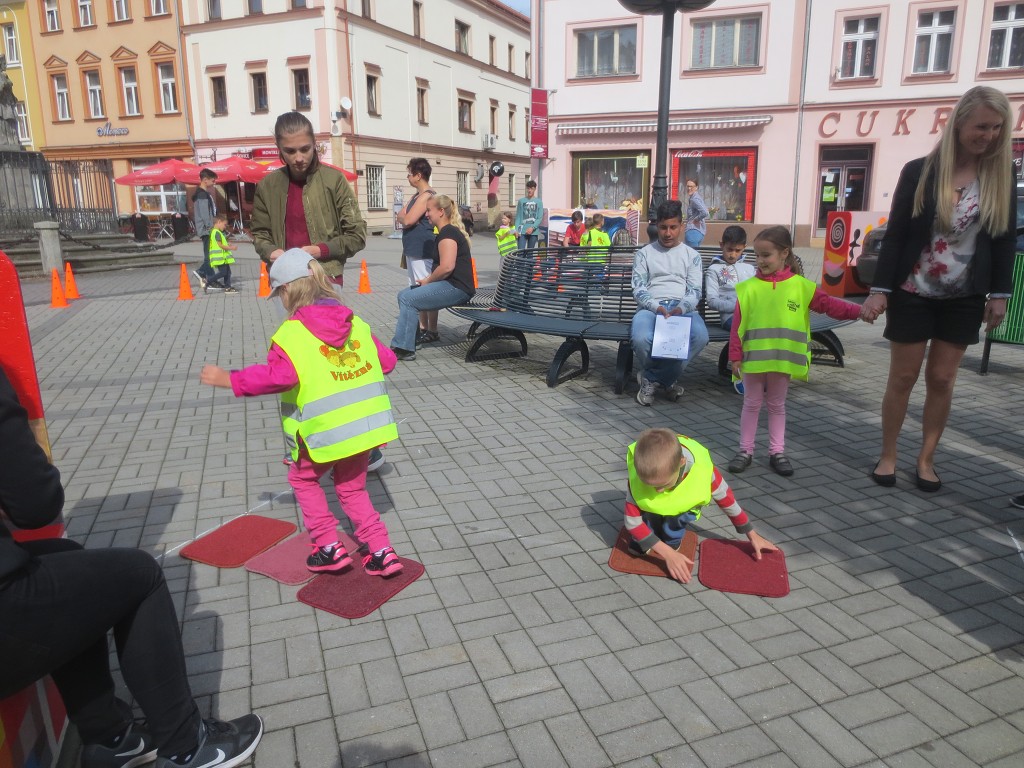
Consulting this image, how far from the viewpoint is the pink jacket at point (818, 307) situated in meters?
4.55

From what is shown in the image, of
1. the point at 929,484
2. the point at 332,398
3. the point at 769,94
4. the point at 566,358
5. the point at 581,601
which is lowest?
the point at 581,601

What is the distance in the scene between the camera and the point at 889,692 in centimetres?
269

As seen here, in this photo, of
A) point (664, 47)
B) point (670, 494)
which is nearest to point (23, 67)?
point (664, 47)

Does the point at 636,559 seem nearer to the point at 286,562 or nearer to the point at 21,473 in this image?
the point at 286,562

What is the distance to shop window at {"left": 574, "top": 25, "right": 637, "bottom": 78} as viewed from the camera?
79.9 ft

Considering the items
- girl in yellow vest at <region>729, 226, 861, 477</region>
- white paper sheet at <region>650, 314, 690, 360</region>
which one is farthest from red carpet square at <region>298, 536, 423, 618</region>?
white paper sheet at <region>650, 314, 690, 360</region>

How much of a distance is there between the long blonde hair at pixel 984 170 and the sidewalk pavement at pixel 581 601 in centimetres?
155

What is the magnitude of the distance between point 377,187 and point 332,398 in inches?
1265

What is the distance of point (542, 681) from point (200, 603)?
1541 millimetres

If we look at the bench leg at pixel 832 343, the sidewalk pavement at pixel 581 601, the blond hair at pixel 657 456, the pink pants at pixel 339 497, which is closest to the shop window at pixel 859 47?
the bench leg at pixel 832 343

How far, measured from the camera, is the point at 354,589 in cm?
339

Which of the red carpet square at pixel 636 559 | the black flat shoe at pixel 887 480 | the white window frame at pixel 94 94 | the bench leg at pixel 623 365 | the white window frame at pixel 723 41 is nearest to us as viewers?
the red carpet square at pixel 636 559

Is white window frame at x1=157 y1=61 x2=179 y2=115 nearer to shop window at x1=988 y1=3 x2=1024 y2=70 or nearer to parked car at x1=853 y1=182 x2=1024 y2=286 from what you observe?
shop window at x1=988 y1=3 x2=1024 y2=70

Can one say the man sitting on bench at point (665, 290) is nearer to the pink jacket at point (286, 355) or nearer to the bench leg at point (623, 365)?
the bench leg at point (623, 365)
